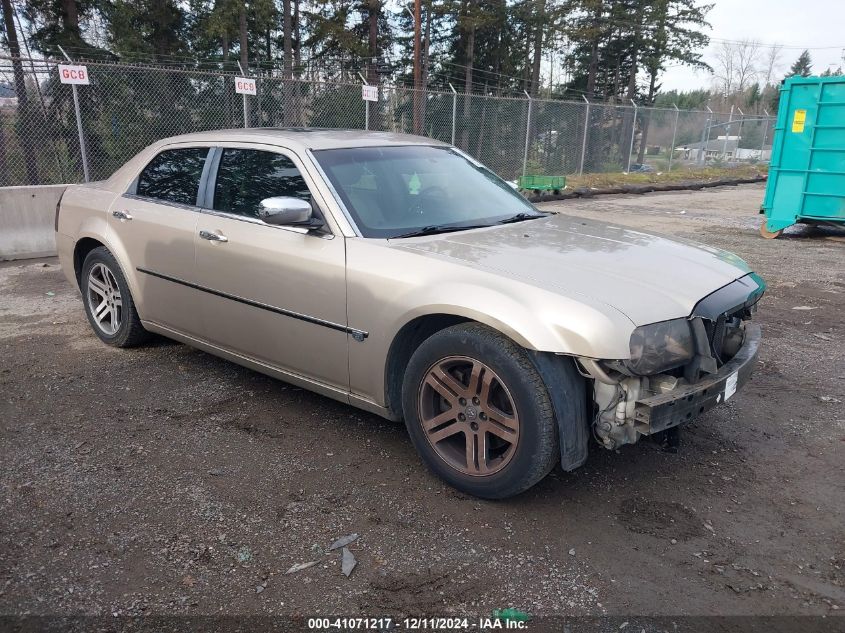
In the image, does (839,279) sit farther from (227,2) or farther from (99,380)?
(227,2)

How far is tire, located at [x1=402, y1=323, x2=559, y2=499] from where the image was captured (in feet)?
9.30

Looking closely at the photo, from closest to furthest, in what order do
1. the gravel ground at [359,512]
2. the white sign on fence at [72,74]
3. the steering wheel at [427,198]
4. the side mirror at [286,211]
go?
the gravel ground at [359,512]
the side mirror at [286,211]
the steering wheel at [427,198]
the white sign on fence at [72,74]

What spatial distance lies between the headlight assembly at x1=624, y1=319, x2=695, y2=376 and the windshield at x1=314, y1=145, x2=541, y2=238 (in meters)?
1.38

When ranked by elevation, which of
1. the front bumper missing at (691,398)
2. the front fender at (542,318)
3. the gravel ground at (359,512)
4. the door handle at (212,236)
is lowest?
the gravel ground at (359,512)

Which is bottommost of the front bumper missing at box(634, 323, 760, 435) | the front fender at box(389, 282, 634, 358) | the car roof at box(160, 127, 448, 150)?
the front bumper missing at box(634, 323, 760, 435)

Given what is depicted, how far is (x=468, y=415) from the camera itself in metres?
3.08

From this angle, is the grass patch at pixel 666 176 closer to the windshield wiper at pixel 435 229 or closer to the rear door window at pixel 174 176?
the rear door window at pixel 174 176

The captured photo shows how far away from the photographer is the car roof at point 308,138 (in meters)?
4.01

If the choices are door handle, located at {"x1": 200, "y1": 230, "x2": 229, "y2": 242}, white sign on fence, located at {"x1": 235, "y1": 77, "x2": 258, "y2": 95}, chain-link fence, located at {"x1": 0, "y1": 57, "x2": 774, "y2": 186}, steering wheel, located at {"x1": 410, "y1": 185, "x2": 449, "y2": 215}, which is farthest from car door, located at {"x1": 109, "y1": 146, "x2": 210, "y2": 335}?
white sign on fence, located at {"x1": 235, "y1": 77, "x2": 258, "y2": 95}

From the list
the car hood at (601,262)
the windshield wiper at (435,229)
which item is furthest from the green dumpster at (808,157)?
the windshield wiper at (435,229)

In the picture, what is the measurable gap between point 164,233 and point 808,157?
1061cm

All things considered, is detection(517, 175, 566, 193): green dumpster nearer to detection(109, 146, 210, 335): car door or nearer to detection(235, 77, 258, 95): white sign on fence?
detection(235, 77, 258, 95): white sign on fence

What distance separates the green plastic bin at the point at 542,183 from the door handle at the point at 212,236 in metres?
13.8

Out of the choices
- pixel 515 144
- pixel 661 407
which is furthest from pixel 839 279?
pixel 515 144
